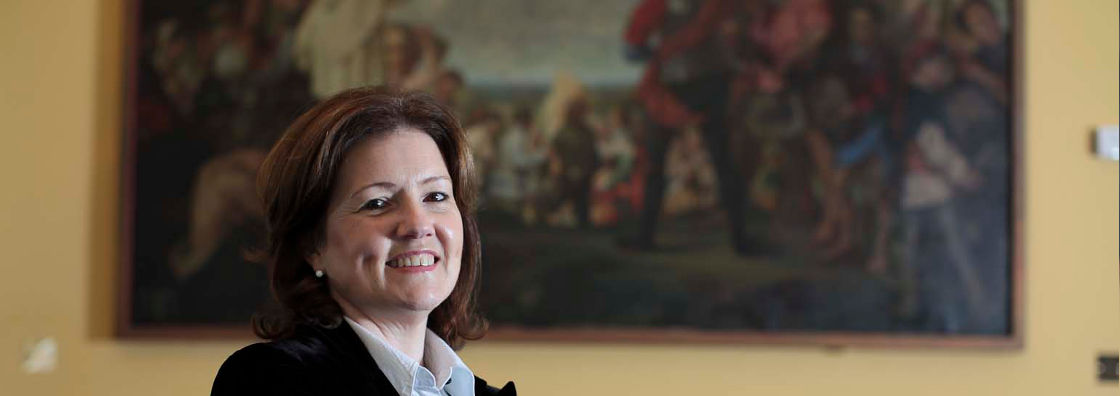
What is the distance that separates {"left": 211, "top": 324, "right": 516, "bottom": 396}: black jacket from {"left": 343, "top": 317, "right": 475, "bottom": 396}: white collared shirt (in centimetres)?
2

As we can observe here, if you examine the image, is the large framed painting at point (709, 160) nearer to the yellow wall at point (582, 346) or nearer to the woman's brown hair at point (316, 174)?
the yellow wall at point (582, 346)

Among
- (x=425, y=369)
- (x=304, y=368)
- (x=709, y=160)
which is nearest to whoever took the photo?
(x=304, y=368)

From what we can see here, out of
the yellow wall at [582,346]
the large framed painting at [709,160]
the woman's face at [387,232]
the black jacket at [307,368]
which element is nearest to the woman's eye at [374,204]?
the woman's face at [387,232]

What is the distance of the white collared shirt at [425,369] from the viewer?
216cm

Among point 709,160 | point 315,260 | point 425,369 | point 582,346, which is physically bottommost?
point 582,346

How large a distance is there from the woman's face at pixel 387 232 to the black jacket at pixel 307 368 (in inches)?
3.5

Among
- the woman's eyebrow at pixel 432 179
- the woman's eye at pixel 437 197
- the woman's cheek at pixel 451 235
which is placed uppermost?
the woman's eyebrow at pixel 432 179

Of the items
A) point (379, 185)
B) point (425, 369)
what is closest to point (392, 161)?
point (379, 185)

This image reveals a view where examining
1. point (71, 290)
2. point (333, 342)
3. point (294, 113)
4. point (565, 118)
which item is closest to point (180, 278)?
point (71, 290)

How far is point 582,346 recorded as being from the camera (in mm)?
4914

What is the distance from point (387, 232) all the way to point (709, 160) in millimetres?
2840

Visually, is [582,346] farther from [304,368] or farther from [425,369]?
[304,368]

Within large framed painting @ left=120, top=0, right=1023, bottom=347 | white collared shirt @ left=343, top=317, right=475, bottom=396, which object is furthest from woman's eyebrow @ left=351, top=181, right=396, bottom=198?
large framed painting @ left=120, top=0, right=1023, bottom=347

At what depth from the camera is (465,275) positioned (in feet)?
8.36
